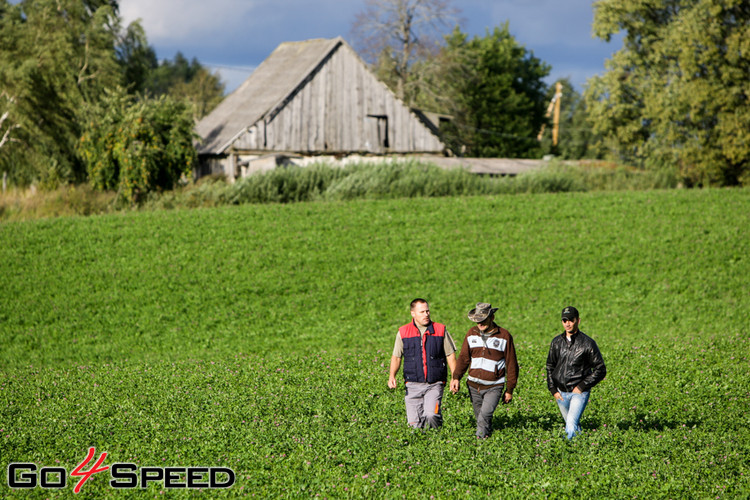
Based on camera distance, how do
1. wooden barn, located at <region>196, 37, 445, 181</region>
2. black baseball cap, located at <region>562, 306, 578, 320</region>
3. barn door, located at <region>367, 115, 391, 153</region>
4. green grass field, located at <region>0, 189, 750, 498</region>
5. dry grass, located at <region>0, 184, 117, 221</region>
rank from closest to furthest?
green grass field, located at <region>0, 189, 750, 498</region> < black baseball cap, located at <region>562, 306, 578, 320</region> < dry grass, located at <region>0, 184, 117, 221</region> < wooden barn, located at <region>196, 37, 445, 181</region> < barn door, located at <region>367, 115, 391, 153</region>

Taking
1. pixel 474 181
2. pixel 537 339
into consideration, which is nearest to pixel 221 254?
pixel 537 339

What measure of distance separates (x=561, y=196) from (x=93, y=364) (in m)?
18.4

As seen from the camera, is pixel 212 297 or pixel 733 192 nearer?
pixel 212 297

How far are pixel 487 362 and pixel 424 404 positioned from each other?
982 mm

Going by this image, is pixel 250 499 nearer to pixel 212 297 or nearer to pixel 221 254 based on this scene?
pixel 212 297

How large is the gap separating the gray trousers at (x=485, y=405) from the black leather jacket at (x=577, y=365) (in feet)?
2.35

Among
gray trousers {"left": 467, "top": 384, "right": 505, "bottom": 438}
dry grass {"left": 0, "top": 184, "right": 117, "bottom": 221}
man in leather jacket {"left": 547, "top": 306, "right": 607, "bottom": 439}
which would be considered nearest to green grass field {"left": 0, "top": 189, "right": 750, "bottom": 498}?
gray trousers {"left": 467, "top": 384, "right": 505, "bottom": 438}

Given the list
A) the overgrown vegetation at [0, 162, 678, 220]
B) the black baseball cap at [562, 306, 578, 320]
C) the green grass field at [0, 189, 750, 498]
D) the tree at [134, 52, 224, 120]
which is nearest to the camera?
the green grass field at [0, 189, 750, 498]

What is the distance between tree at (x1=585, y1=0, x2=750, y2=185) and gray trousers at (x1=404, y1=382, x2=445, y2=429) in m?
30.4

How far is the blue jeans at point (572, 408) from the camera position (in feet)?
24.6

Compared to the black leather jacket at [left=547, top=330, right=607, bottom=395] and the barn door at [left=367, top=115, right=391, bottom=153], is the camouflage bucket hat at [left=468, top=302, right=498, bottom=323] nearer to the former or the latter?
the black leather jacket at [left=547, top=330, right=607, bottom=395]

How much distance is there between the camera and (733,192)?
85.2 feet

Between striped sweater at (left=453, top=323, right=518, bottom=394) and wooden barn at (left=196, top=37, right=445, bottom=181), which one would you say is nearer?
striped sweater at (left=453, top=323, right=518, bottom=394)

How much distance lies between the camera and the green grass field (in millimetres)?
7055
